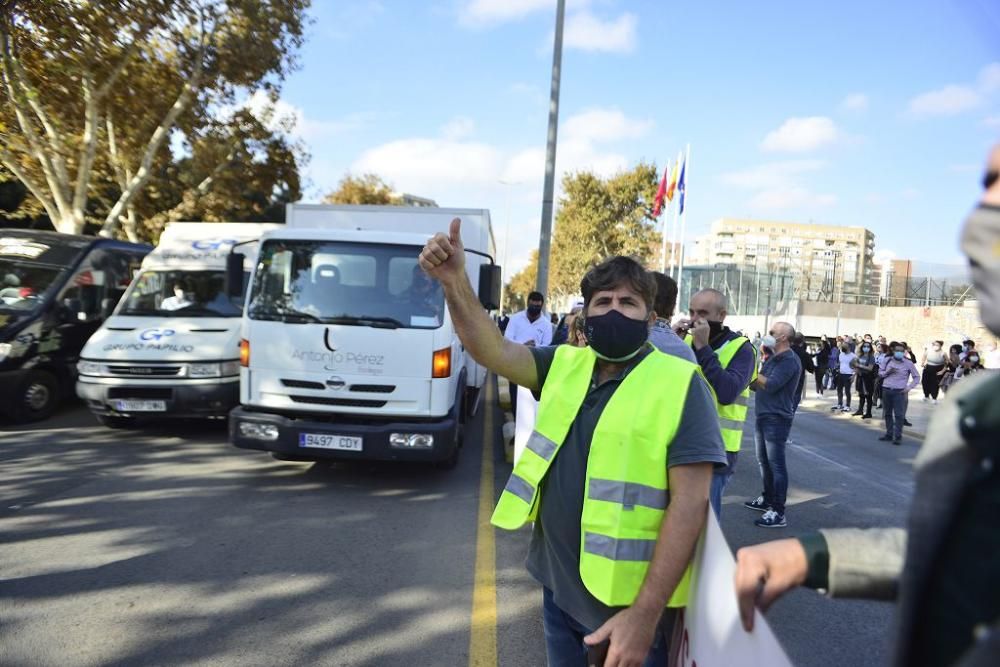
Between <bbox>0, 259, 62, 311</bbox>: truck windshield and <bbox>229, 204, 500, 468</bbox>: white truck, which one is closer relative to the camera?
<bbox>229, 204, 500, 468</bbox>: white truck

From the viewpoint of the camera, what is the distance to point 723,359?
491cm

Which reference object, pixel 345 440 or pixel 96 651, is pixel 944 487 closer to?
pixel 96 651

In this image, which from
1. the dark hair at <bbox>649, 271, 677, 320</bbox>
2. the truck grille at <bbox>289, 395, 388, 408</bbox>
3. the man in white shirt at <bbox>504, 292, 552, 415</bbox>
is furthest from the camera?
the man in white shirt at <bbox>504, 292, 552, 415</bbox>

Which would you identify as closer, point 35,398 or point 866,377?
point 35,398

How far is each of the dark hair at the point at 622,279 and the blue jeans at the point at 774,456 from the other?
4.53 m

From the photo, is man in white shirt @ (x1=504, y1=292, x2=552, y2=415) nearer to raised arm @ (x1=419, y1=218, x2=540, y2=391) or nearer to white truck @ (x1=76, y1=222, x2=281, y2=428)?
white truck @ (x1=76, y1=222, x2=281, y2=428)

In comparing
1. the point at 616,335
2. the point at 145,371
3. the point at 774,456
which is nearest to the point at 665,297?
the point at 616,335

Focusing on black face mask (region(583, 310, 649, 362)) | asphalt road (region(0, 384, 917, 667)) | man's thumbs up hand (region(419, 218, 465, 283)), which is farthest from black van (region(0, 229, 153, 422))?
black face mask (region(583, 310, 649, 362))

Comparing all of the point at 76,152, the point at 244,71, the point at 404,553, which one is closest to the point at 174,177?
the point at 76,152

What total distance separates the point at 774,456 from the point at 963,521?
5767 mm

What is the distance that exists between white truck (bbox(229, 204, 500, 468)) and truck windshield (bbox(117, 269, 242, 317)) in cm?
268

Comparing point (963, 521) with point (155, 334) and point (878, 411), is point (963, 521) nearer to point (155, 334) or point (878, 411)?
point (155, 334)

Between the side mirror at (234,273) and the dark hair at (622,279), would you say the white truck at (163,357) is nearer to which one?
the side mirror at (234,273)

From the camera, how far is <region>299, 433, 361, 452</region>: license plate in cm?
625
